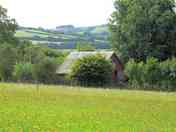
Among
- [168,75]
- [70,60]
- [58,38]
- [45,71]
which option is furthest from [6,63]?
[58,38]

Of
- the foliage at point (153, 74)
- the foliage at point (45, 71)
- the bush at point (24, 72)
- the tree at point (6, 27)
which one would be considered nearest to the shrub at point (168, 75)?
the foliage at point (153, 74)

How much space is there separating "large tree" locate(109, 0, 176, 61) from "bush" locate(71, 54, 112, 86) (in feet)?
44.8

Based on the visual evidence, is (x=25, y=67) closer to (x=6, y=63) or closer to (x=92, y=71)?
(x=6, y=63)

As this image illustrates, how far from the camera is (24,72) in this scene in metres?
85.4

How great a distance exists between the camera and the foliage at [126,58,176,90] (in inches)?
3110

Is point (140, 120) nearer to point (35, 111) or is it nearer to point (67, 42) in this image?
point (35, 111)

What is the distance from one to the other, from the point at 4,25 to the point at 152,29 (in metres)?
44.3

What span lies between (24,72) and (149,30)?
2115 cm

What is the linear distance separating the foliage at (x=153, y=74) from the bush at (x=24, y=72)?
14054 mm

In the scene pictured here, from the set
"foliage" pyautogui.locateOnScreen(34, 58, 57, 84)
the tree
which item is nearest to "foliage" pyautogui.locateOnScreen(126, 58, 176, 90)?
"foliage" pyautogui.locateOnScreen(34, 58, 57, 84)

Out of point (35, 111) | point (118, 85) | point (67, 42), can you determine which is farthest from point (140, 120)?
point (67, 42)

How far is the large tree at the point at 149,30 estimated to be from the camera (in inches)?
3644

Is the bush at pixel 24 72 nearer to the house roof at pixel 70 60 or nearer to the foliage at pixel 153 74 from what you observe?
the house roof at pixel 70 60

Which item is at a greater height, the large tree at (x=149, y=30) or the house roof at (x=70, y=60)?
the large tree at (x=149, y=30)
